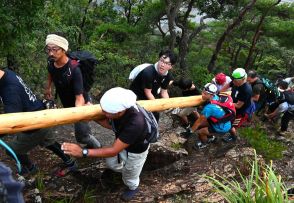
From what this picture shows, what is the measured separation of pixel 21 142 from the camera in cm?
442

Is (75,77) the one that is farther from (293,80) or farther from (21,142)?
(293,80)

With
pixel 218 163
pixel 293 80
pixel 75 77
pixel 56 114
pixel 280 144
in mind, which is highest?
pixel 75 77

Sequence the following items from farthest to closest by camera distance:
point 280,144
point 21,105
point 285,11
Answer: point 285,11, point 280,144, point 21,105

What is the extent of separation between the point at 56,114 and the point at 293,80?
7.22 meters

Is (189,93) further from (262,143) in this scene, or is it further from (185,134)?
(262,143)

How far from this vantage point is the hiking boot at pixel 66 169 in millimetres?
5038

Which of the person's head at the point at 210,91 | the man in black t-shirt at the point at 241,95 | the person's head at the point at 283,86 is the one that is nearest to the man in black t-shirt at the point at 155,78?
the person's head at the point at 210,91

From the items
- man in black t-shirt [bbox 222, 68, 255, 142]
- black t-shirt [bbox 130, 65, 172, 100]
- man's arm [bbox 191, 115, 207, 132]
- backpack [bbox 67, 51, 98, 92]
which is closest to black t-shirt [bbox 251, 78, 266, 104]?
man in black t-shirt [bbox 222, 68, 255, 142]

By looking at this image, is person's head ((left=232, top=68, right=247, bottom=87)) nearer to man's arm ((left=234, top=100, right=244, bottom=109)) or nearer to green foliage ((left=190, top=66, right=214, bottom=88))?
man's arm ((left=234, top=100, right=244, bottom=109))

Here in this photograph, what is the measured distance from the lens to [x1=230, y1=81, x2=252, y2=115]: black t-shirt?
6.79m

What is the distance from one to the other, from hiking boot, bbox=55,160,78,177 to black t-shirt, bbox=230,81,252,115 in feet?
11.1

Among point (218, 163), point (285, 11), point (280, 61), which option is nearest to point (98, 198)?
point (218, 163)

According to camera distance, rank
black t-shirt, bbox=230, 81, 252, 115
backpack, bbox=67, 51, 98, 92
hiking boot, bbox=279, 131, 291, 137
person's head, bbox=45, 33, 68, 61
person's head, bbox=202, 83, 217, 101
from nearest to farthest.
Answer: person's head, bbox=45, 33, 68, 61 < backpack, bbox=67, 51, 98, 92 < person's head, bbox=202, 83, 217, 101 < black t-shirt, bbox=230, 81, 252, 115 < hiking boot, bbox=279, 131, 291, 137

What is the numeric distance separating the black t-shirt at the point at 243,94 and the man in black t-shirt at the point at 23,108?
3395mm
